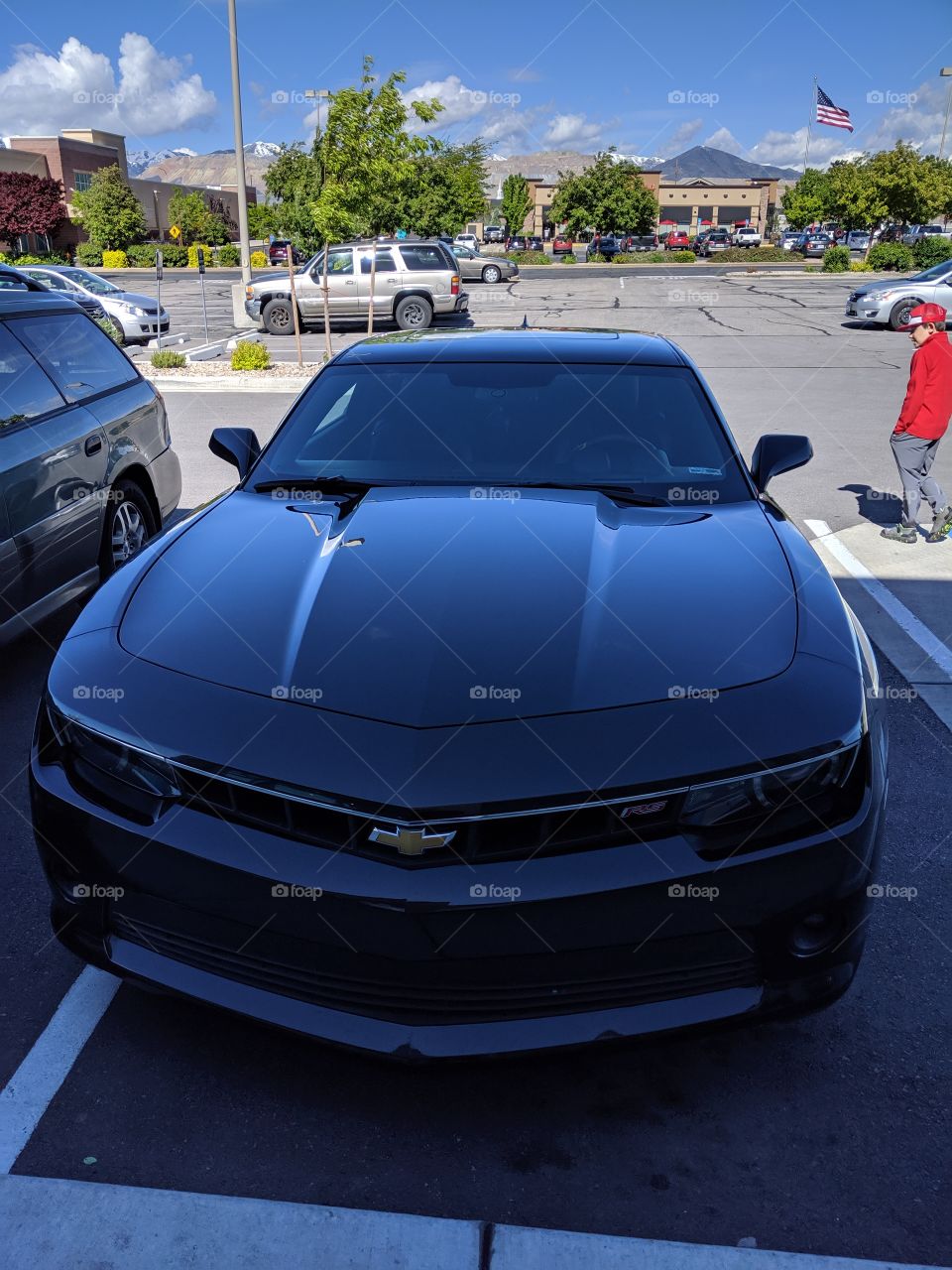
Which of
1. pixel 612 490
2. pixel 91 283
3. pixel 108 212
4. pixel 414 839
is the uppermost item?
pixel 108 212

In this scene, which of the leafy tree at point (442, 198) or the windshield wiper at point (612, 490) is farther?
the leafy tree at point (442, 198)

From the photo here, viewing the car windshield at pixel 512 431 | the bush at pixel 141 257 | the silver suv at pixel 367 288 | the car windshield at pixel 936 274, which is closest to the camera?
the car windshield at pixel 512 431

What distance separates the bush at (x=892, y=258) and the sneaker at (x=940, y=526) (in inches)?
1721

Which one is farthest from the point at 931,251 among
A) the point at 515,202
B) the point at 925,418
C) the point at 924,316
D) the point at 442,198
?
the point at 515,202

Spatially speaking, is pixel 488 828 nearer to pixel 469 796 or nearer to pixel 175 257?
pixel 469 796

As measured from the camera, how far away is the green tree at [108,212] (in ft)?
208

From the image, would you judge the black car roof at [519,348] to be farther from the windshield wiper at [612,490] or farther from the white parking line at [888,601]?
the white parking line at [888,601]

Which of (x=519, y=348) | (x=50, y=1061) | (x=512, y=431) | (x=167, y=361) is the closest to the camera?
(x=50, y=1061)

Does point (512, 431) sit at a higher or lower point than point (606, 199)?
lower

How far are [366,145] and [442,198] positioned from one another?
1668 inches

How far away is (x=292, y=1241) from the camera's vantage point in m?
2.08

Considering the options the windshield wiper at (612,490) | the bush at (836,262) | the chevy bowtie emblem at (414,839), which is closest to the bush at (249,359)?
the windshield wiper at (612,490)

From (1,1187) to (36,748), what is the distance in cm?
100

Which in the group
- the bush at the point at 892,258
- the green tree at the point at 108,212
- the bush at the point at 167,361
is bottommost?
the bush at the point at 167,361
